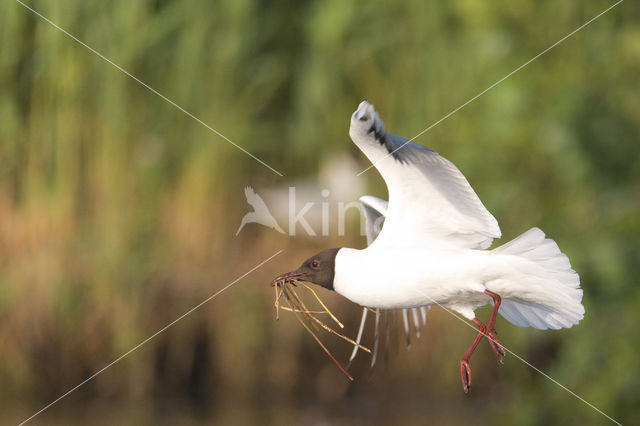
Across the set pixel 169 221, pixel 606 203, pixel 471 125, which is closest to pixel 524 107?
pixel 471 125

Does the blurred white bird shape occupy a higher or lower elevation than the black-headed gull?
higher

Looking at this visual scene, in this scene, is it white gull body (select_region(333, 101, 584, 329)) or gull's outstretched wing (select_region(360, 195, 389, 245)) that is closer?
white gull body (select_region(333, 101, 584, 329))

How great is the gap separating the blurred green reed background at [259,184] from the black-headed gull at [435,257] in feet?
8.21

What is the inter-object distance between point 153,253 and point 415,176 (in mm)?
3087

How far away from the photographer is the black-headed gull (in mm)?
2760

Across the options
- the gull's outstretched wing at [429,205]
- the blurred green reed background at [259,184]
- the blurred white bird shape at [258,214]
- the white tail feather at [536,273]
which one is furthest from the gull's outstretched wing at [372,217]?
the blurred white bird shape at [258,214]

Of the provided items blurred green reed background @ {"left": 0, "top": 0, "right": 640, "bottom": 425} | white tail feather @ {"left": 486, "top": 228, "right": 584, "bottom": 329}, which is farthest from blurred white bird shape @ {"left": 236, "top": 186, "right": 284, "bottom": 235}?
white tail feather @ {"left": 486, "top": 228, "right": 584, "bottom": 329}

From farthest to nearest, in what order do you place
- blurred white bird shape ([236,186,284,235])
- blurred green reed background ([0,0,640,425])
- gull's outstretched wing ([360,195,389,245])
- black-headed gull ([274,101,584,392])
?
blurred white bird shape ([236,186,284,235]), blurred green reed background ([0,0,640,425]), gull's outstretched wing ([360,195,389,245]), black-headed gull ([274,101,584,392])

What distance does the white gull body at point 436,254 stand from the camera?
2762 mm

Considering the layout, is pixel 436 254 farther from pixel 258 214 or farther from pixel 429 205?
pixel 258 214

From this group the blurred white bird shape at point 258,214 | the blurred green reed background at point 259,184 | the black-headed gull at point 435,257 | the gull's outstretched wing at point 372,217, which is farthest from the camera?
the blurred white bird shape at point 258,214

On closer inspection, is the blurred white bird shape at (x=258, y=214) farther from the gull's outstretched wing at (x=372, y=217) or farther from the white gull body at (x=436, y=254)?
the white gull body at (x=436, y=254)

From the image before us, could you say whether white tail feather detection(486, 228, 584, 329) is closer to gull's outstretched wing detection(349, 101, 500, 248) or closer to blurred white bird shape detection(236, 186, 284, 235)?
gull's outstretched wing detection(349, 101, 500, 248)

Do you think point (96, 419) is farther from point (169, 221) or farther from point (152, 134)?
point (152, 134)
